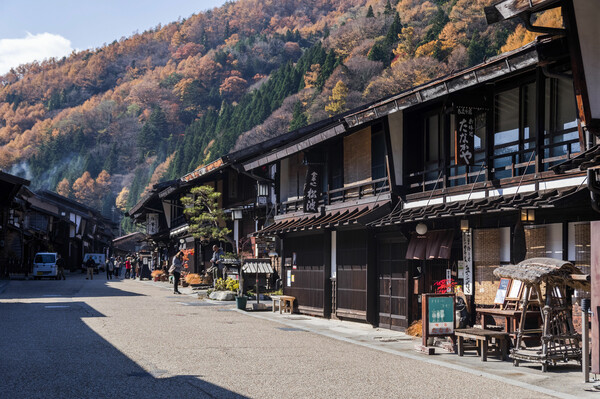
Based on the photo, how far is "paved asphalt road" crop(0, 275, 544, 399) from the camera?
8977 mm

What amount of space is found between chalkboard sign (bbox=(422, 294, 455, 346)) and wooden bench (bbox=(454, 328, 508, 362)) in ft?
0.97

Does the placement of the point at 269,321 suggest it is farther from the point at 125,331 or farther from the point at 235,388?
the point at 235,388

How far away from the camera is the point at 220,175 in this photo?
38625 mm

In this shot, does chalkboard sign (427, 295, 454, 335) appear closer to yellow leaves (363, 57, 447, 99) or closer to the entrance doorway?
the entrance doorway

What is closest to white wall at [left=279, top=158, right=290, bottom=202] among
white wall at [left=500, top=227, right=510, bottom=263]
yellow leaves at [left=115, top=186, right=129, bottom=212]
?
white wall at [left=500, top=227, right=510, bottom=263]

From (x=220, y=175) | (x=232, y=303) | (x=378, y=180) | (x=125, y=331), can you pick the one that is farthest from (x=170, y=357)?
(x=220, y=175)

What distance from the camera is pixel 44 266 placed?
4709 centimetres

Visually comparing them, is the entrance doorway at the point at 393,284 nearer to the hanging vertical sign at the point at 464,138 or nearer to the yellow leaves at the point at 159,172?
the hanging vertical sign at the point at 464,138

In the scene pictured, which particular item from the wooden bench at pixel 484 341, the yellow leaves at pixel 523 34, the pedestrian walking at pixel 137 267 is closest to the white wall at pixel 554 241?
the wooden bench at pixel 484 341

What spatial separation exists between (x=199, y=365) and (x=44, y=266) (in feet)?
130

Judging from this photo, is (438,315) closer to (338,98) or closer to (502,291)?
(502,291)

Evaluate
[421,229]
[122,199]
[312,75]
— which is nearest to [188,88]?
[122,199]

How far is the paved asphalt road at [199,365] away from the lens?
8.98 meters

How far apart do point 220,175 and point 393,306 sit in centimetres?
2208
